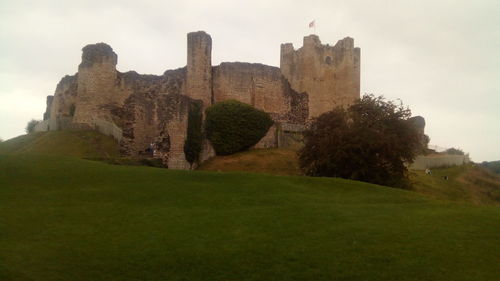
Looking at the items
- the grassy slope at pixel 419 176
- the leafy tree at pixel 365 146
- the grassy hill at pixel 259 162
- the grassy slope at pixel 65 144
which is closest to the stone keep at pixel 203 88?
the grassy slope at pixel 65 144

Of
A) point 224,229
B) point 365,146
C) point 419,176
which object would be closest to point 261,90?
point 419,176

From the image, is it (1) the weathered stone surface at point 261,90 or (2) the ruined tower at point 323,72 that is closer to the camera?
(1) the weathered stone surface at point 261,90

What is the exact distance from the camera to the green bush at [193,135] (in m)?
34.0

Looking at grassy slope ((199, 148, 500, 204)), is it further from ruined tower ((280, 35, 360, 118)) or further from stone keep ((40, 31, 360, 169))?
ruined tower ((280, 35, 360, 118))

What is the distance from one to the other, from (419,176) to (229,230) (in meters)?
24.4

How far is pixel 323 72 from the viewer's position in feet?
166

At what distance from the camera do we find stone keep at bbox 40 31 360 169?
44.0 metres

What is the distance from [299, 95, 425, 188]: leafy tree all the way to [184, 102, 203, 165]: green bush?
6.38 metres

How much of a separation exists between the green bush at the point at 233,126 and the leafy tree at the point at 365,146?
6.49 metres

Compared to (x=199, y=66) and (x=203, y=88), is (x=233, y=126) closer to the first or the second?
(x=203, y=88)

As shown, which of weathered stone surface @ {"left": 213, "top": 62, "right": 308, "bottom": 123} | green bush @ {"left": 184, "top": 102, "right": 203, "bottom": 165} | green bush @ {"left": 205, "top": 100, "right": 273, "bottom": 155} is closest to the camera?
green bush @ {"left": 184, "top": 102, "right": 203, "bottom": 165}

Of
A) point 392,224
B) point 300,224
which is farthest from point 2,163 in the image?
point 392,224

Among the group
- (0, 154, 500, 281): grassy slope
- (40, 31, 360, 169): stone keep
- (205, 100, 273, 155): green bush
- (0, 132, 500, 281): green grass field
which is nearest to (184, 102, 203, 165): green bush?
(205, 100, 273, 155): green bush

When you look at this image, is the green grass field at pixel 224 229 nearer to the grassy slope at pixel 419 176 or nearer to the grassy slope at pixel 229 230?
the grassy slope at pixel 229 230
